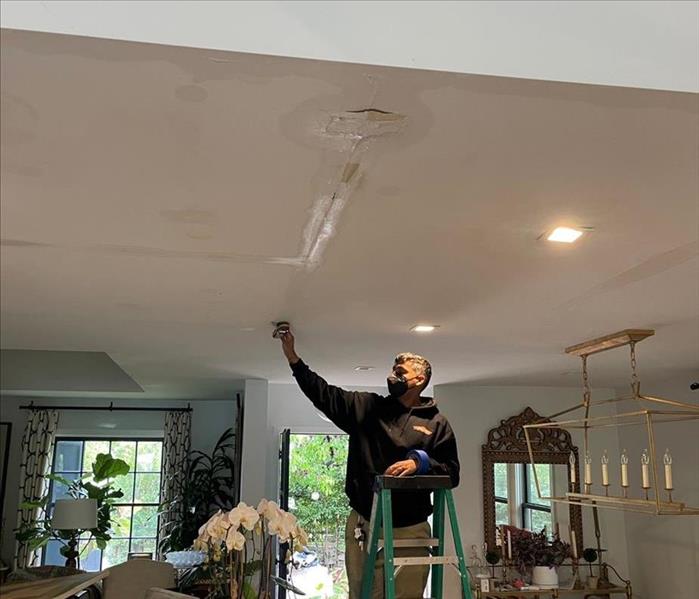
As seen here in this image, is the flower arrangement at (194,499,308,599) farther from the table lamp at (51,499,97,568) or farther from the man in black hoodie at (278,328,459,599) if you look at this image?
the table lamp at (51,499,97,568)

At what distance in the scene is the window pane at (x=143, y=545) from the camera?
5.27 m

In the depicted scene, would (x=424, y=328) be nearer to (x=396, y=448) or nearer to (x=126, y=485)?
(x=396, y=448)

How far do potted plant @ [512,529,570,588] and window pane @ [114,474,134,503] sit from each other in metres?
3.09

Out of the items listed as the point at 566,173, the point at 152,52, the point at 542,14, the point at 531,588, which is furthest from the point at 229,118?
the point at 531,588

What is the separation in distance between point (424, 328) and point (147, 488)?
392 centimetres

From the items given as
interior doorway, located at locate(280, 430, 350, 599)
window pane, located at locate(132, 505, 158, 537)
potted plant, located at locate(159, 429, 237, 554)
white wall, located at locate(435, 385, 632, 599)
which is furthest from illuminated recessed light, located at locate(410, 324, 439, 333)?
window pane, located at locate(132, 505, 158, 537)

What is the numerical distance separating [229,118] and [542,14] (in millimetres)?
434

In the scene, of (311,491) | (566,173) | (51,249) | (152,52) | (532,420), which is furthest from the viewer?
(311,491)

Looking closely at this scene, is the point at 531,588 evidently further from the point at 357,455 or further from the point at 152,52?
the point at 152,52

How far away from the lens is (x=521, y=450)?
13.5 ft

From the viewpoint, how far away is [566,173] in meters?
1.08

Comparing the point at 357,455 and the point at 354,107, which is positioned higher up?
the point at 354,107

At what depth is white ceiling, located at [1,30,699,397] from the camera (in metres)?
0.84

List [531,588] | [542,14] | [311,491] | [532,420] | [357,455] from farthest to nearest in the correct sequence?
[311,491] < [532,420] < [531,588] < [357,455] < [542,14]
